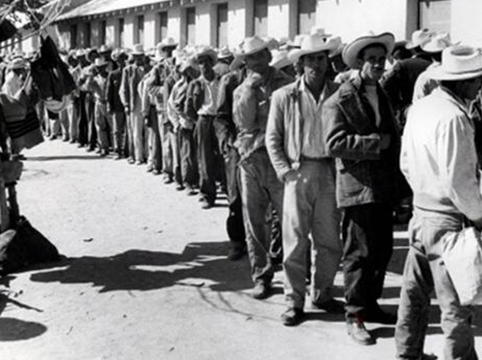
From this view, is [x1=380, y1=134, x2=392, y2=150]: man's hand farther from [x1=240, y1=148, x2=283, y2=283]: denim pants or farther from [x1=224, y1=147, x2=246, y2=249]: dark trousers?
[x1=224, y1=147, x2=246, y2=249]: dark trousers

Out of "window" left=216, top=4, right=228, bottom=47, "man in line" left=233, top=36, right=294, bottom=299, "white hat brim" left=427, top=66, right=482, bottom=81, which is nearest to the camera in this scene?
"white hat brim" left=427, top=66, right=482, bottom=81

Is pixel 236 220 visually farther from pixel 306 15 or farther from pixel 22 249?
pixel 306 15

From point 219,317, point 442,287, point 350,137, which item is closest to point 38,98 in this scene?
point 219,317

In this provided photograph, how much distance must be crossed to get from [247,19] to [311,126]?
595 inches

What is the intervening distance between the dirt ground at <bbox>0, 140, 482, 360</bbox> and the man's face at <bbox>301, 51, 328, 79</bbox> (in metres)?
2.07

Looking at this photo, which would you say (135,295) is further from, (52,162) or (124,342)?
(52,162)

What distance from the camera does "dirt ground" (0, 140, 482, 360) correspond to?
240 inches

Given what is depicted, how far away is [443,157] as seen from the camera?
4.70 metres

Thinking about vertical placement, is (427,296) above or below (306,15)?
below

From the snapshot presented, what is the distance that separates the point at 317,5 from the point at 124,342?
13180mm

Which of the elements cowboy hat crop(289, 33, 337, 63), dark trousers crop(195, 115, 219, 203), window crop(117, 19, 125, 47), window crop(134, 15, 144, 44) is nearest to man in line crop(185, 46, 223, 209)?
dark trousers crop(195, 115, 219, 203)

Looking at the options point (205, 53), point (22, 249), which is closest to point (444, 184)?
point (22, 249)

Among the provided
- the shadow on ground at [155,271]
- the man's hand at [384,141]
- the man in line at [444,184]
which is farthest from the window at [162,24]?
the man in line at [444,184]

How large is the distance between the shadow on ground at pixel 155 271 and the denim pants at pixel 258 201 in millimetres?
378
